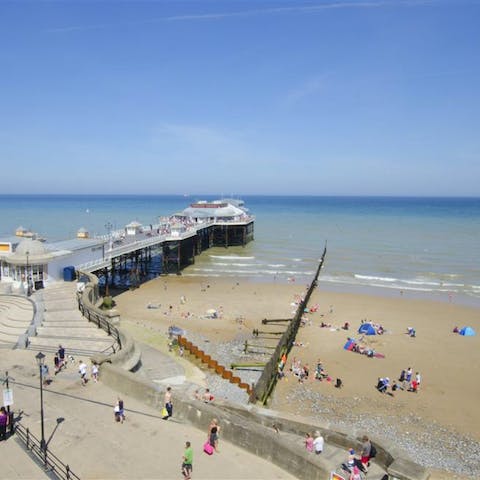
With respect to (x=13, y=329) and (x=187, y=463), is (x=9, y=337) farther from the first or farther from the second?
(x=187, y=463)

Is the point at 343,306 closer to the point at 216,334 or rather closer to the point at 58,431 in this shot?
the point at 216,334

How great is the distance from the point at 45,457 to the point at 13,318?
1177 cm

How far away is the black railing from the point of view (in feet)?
28.7

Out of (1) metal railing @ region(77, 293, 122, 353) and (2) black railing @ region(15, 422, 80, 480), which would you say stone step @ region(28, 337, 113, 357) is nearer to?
(1) metal railing @ region(77, 293, 122, 353)

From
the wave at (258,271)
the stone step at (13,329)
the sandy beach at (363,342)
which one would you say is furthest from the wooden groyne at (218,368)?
the wave at (258,271)

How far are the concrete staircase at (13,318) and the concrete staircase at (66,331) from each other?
0.48 meters

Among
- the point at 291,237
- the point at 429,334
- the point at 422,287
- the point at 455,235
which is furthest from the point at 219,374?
the point at 455,235

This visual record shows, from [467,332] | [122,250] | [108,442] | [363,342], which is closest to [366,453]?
[108,442]

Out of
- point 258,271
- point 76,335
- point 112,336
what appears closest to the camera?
point 112,336

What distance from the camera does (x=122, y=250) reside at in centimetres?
3344

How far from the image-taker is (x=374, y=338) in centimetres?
2578

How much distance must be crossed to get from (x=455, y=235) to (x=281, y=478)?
246 ft

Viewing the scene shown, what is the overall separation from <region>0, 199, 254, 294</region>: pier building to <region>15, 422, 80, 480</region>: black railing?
44.9ft

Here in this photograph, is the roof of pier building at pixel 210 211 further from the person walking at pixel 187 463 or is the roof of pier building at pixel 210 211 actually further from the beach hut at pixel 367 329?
the person walking at pixel 187 463
